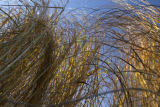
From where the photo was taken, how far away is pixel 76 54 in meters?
0.54

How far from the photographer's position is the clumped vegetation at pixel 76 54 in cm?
39

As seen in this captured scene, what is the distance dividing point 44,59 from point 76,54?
12 centimetres

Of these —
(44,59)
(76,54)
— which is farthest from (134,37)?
(44,59)

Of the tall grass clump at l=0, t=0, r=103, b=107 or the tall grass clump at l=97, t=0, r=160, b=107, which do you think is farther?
the tall grass clump at l=97, t=0, r=160, b=107

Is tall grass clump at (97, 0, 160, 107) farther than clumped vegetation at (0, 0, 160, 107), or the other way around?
tall grass clump at (97, 0, 160, 107)

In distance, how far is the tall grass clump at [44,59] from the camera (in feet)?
1.18

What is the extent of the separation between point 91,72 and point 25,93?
0.73 ft

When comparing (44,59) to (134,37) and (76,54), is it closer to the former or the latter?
(76,54)

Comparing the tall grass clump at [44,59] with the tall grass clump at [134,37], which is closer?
the tall grass clump at [44,59]

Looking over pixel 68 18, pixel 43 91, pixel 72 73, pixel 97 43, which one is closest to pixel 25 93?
A: pixel 43 91

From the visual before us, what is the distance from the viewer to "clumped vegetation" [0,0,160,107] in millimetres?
393

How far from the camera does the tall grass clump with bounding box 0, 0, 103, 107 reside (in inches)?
14.1

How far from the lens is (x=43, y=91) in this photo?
1.42 feet

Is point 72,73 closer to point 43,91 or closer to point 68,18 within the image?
point 43,91
